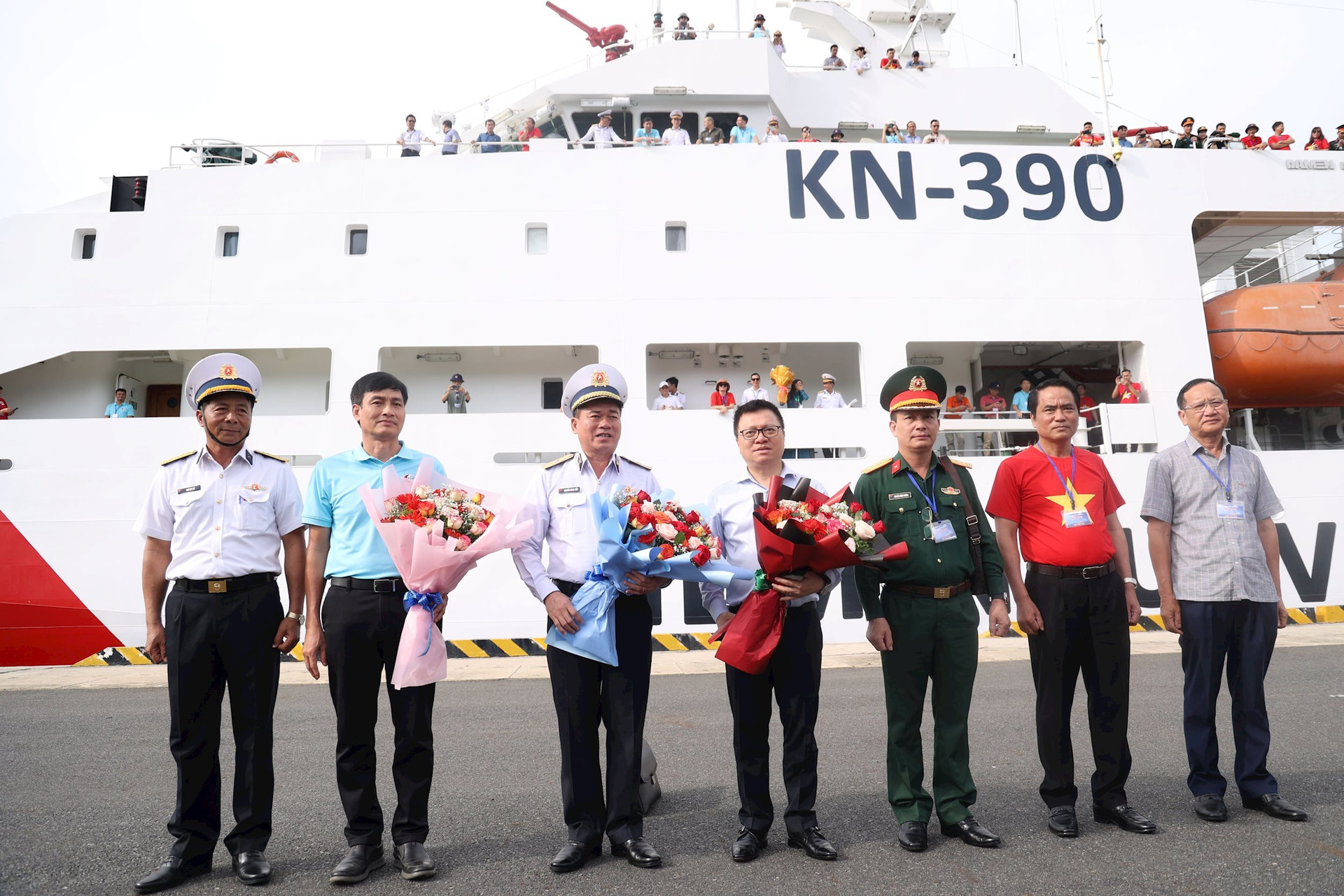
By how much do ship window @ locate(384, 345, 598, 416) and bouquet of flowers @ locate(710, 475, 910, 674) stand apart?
6.62 meters

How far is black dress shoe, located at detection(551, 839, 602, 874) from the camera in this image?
8.45 ft

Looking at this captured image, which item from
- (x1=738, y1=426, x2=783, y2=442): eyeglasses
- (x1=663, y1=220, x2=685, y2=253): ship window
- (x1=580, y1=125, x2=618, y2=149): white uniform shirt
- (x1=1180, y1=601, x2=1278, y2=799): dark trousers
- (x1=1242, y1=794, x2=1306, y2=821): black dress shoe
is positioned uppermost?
(x1=580, y1=125, x2=618, y2=149): white uniform shirt

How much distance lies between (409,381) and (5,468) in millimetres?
3969

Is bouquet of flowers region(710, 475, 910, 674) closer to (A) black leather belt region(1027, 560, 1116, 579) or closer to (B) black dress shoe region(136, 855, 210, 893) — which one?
(A) black leather belt region(1027, 560, 1116, 579)

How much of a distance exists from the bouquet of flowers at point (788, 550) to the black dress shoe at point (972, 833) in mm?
890

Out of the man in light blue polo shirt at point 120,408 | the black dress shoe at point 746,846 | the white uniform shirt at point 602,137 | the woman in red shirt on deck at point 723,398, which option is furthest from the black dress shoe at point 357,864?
the white uniform shirt at point 602,137

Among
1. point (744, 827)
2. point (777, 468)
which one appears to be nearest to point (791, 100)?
point (777, 468)

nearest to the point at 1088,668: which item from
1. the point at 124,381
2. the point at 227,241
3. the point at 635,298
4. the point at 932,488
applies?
the point at 932,488

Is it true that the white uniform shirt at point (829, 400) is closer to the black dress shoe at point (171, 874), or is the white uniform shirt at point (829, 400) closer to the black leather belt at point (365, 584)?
the black leather belt at point (365, 584)

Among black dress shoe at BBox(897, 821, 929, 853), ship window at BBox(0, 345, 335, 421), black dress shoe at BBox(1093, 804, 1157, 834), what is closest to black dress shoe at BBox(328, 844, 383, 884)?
black dress shoe at BBox(897, 821, 929, 853)

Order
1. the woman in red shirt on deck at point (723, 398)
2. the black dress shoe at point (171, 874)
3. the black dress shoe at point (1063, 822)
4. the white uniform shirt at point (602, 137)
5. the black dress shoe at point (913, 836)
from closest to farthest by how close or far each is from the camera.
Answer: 1. the black dress shoe at point (171, 874)
2. the black dress shoe at point (913, 836)
3. the black dress shoe at point (1063, 822)
4. the woman in red shirt on deck at point (723, 398)
5. the white uniform shirt at point (602, 137)

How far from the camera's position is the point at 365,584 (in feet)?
9.00

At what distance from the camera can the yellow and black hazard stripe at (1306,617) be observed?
8117mm

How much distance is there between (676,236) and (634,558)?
6906mm
